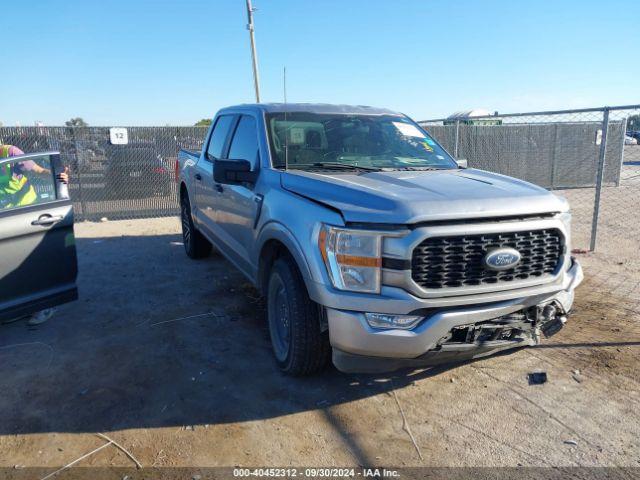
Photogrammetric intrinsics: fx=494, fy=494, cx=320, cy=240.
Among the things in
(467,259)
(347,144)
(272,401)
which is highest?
(347,144)

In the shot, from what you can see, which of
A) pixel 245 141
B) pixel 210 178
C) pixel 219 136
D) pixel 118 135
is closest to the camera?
pixel 245 141

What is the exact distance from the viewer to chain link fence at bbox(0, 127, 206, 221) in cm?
1012

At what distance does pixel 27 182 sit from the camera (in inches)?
170

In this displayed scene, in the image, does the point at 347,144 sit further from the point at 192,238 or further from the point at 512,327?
the point at 192,238

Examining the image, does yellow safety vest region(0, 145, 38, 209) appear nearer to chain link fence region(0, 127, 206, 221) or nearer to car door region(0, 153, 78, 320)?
car door region(0, 153, 78, 320)

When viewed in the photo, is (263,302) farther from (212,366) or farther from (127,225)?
(127,225)

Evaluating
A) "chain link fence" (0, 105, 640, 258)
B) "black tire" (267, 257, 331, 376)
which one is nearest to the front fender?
"black tire" (267, 257, 331, 376)

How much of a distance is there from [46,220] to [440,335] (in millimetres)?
3249

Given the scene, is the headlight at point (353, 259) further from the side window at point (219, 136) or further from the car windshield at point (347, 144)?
the side window at point (219, 136)

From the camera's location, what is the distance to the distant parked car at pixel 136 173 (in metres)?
10.7

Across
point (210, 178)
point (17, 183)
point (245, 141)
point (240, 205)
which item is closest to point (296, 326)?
point (240, 205)

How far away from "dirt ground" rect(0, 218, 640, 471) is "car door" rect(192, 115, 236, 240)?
3.81ft

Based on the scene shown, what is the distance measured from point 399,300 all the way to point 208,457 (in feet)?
4.59

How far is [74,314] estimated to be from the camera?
196 inches
